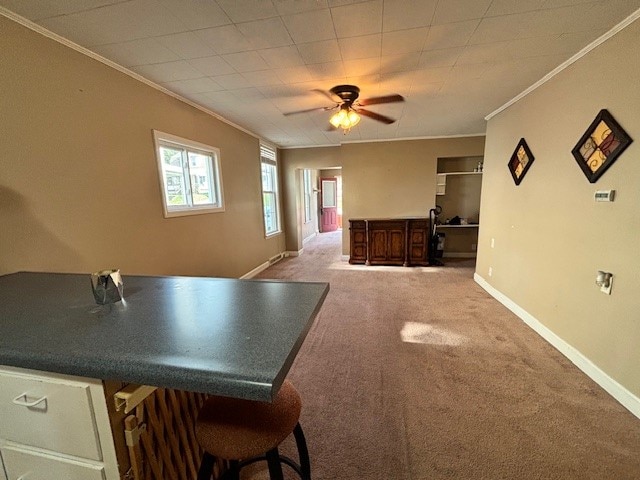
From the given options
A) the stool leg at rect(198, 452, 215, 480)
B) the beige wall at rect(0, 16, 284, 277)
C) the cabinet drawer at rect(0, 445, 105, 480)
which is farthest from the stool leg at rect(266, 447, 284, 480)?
the beige wall at rect(0, 16, 284, 277)

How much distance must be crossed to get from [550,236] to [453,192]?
340cm

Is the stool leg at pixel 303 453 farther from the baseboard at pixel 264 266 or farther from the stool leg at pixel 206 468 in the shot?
the baseboard at pixel 264 266

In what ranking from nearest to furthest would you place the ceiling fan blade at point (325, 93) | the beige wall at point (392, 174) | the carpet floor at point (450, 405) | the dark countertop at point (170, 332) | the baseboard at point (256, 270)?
the dark countertop at point (170, 332), the carpet floor at point (450, 405), the ceiling fan blade at point (325, 93), the baseboard at point (256, 270), the beige wall at point (392, 174)

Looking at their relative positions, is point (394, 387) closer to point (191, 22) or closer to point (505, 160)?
point (191, 22)

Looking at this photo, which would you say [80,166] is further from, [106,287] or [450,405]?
[450,405]

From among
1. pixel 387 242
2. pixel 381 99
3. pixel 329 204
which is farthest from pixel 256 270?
pixel 329 204

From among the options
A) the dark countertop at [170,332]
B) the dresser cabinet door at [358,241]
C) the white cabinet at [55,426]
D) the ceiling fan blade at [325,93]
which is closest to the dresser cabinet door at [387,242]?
the dresser cabinet door at [358,241]

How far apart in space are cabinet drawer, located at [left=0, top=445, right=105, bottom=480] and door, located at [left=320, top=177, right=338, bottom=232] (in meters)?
8.96

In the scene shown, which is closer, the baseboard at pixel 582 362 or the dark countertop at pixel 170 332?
the dark countertop at pixel 170 332

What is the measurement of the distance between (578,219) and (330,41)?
2.31 metres

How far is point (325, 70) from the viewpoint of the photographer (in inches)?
91.7

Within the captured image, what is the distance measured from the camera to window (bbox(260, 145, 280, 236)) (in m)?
5.41

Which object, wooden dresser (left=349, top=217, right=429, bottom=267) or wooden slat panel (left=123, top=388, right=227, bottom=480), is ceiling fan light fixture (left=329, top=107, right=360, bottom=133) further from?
wooden dresser (left=349, top=217, right=429, bottom=267)

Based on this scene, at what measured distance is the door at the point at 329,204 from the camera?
956cm
